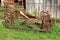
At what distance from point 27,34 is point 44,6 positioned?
9.74 feet

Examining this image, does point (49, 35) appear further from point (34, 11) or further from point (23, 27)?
point (34, 11)

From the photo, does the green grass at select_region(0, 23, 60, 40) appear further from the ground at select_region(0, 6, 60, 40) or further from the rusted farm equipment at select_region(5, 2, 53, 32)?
the rusted farm equipment at select_region(5, 2, 53, 32)

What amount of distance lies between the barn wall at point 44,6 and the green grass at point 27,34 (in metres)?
1.99

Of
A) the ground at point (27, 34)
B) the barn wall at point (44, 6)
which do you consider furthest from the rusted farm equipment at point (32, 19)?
the barn wall at point (44, 6)

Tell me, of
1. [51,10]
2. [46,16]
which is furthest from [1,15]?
[46,16]

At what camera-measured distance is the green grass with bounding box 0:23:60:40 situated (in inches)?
330

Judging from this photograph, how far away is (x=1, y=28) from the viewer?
9.51m

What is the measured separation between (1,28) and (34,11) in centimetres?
245

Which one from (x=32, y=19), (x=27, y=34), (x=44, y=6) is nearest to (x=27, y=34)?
(x=27, y=34)

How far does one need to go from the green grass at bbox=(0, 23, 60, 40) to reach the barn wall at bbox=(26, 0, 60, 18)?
199 centimetres

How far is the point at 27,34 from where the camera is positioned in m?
8.77

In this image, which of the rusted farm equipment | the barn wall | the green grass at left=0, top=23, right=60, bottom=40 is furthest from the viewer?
the barn wall

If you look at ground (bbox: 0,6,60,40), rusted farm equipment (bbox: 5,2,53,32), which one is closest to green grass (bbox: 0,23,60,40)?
ground (bbox: 0,6,60,40)

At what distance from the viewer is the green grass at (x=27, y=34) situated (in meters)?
8.39
